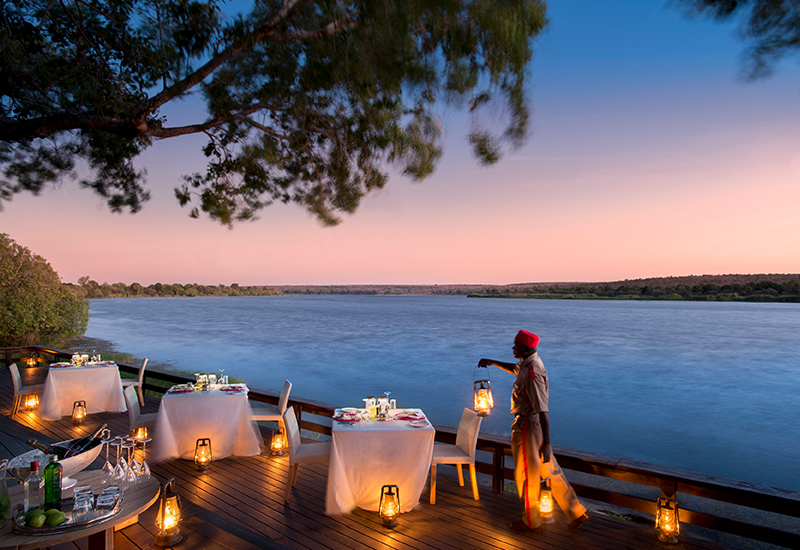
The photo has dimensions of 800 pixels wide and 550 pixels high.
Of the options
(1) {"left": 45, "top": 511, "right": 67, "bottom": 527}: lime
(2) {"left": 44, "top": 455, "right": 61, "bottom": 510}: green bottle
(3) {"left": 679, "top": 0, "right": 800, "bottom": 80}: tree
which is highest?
(3) {"left": 679, "top": 0, "right": 800, "bottom": 80}: tree

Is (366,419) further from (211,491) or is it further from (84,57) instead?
(84,57)

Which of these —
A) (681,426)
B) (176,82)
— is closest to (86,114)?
(176,82)

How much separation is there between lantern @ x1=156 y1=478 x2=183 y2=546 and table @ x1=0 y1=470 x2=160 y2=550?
407mm

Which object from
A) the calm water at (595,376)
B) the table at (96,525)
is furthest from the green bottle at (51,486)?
the calm water at (595,376)

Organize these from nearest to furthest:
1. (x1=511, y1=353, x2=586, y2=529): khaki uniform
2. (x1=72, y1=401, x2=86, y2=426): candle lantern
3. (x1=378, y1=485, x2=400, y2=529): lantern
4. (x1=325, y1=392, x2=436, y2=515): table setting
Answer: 1. (x1=511, y1=353, x2=586, y2=529): khaki uniform
2. (x1=378, y1=485, x2=400, y2=529): lantern
3. (x1=325, y1=392, x2=436, y2=515): table setting
4. (x1=72, y1=401, x2=86, y2=426): candle lantern

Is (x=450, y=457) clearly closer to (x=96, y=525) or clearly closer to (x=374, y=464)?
(x=374, y=464)

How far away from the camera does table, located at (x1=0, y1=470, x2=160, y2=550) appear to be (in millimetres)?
1737

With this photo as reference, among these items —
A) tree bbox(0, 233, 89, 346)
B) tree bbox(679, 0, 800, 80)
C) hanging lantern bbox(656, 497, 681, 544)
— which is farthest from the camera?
tree bbox(0, 233, 89, 346)

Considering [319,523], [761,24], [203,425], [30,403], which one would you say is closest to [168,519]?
[319,523]

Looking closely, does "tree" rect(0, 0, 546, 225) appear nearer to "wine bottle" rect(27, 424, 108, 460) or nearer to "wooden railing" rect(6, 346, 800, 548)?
"wine bottle" rect(27, 424, 108, 460)

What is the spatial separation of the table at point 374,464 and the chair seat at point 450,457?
159mm

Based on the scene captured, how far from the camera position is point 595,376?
2208cm

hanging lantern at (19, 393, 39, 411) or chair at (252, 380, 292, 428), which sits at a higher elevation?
chair at (252, 380, 292, 428)

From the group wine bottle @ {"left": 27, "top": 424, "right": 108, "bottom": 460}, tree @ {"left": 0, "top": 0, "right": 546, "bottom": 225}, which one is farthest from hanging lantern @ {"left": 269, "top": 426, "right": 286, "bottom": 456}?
tree @ {"left": 0, "top": 0, "right": 546, "bottom": 225}
